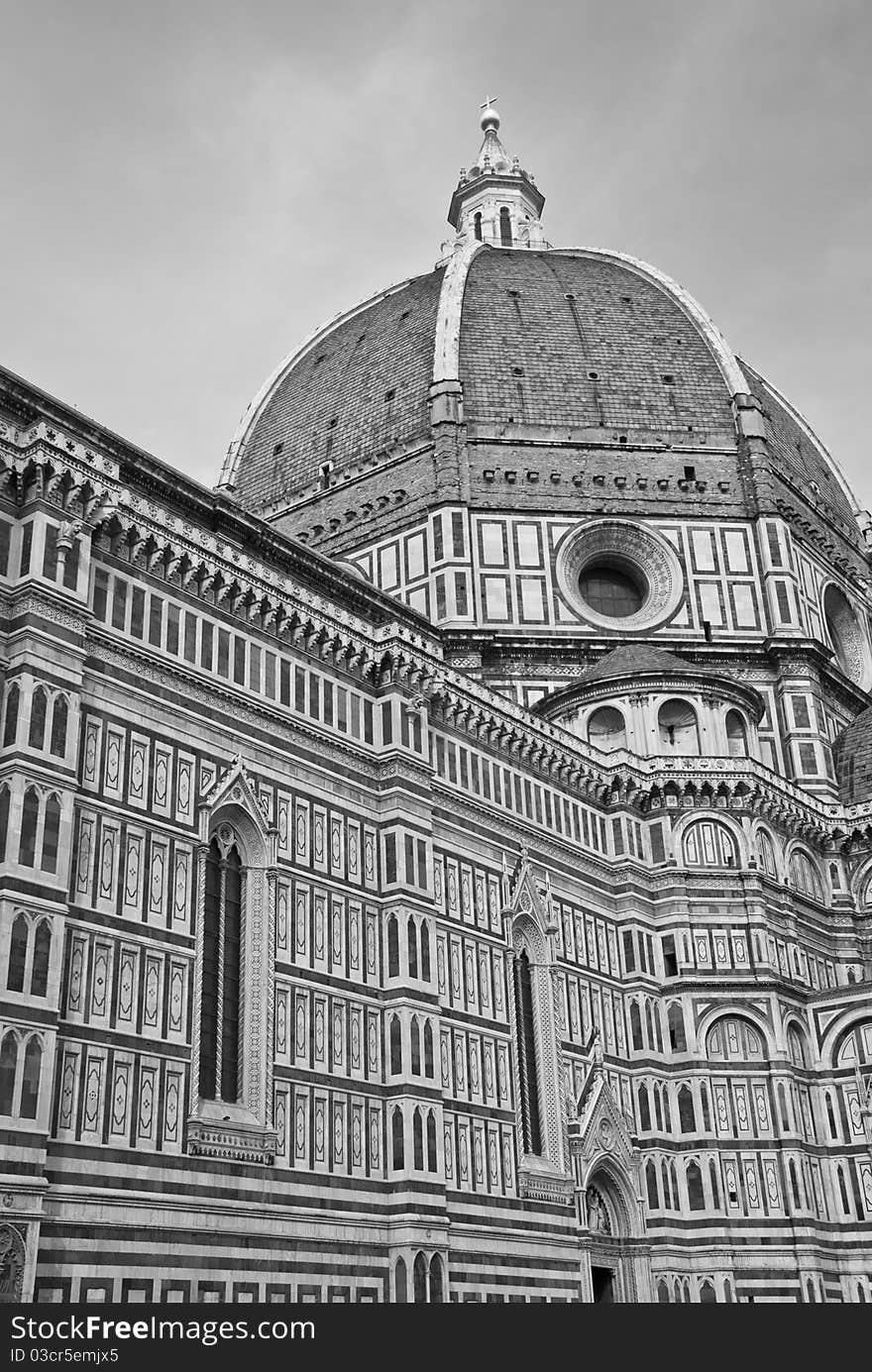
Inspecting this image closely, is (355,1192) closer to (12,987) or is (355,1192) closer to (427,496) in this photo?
(12,987)

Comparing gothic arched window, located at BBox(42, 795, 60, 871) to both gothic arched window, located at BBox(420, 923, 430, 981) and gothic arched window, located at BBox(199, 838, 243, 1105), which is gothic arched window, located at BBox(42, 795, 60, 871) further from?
gothic arched window, located at BBox(420, 923, 430, 981)

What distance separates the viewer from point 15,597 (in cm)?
2373

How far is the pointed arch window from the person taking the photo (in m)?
32.1

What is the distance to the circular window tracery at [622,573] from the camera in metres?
47.7

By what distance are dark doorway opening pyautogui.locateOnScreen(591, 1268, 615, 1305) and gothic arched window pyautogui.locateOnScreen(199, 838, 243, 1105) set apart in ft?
40.7

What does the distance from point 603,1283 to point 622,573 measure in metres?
23.9

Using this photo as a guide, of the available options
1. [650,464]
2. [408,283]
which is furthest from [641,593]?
[408,283]

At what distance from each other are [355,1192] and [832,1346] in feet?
40.1

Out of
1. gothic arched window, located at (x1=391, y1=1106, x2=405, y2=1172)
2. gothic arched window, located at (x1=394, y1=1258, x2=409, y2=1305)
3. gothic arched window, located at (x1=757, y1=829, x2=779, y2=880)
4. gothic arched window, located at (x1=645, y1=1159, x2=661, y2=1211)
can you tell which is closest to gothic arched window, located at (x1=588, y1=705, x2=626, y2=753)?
gothic arched window, located at (x1=757, y1=829, x2=779, y2=880)

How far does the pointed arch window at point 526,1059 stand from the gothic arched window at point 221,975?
8.70m

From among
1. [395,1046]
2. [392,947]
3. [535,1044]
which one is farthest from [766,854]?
[395,1046]

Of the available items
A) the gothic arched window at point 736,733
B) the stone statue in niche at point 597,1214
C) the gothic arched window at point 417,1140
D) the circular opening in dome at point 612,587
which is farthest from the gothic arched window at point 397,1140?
the circular opening in dome at point 612,587

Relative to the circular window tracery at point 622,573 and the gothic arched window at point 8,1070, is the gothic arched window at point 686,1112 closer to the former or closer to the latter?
the circular window tracery at point 622,573

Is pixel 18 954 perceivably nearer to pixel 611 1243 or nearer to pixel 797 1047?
pixel 611 1243
